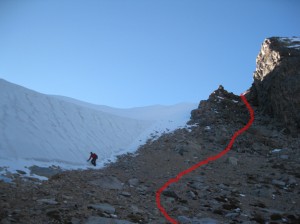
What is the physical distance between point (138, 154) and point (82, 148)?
5.24 m

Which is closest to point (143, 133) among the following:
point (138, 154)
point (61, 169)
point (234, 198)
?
point (138, 154)

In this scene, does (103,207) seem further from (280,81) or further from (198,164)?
(280,81)

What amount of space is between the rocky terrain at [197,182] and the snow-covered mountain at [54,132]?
3.17 meters

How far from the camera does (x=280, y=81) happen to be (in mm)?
31625

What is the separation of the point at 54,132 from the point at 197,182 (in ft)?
46.2

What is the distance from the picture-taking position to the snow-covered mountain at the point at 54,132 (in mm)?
18562

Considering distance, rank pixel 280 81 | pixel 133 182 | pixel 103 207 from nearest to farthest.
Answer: pixel 103 207
pixel 133 182
pixel 280 81

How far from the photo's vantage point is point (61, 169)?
57.6 feet

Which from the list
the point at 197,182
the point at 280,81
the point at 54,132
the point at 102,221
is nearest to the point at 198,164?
the point at 197,182

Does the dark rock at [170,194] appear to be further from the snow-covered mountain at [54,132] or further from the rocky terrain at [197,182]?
the snow-covered mountain at [54,132]

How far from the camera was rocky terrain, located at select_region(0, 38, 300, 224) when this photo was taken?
30.6 ft

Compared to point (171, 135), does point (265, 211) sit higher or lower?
lower

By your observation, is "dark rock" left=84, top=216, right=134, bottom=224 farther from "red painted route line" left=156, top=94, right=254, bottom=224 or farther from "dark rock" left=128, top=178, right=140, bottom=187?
"dark rock" left=128, top=178, right=140, bottom=187

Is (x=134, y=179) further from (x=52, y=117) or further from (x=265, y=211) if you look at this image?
(x=52, y=117)
